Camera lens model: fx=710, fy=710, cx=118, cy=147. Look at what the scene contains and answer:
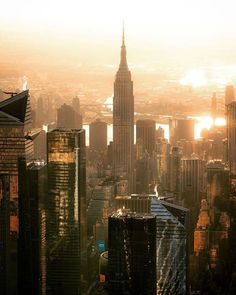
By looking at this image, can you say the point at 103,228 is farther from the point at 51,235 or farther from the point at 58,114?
the point at 58,114

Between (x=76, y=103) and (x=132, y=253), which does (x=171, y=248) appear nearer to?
(x=132, y=253)

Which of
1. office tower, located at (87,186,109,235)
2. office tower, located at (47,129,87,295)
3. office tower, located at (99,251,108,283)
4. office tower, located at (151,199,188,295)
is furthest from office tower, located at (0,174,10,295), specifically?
office tower, located at (151,199,188,295)

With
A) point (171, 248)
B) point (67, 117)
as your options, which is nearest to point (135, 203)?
point (171, 248)

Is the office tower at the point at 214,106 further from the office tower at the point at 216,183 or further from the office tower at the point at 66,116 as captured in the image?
the office tower at the point at 66,116

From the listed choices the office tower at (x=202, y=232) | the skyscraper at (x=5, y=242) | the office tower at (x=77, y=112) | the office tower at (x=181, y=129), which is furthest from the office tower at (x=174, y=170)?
the skyscraper at (x=5, y=242)

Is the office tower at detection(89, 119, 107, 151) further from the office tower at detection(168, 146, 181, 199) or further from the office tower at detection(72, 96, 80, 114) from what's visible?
the office tower at detection(168, 146, 181, 199)

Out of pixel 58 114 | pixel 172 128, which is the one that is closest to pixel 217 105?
pixel 172 128
